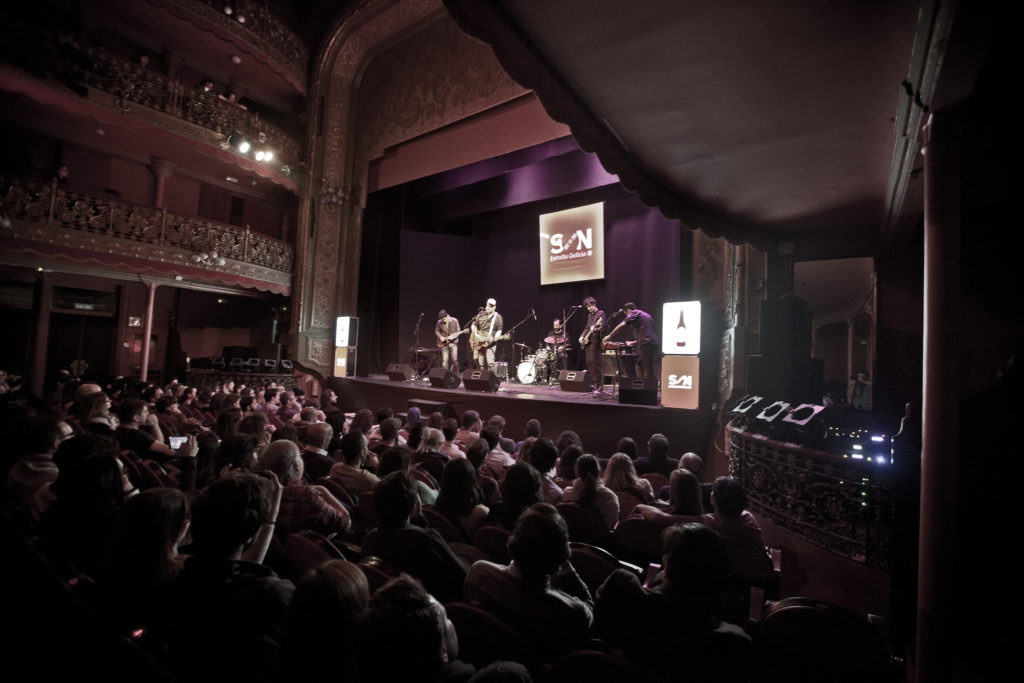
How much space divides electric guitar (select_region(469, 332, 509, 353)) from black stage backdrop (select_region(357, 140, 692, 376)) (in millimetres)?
2247

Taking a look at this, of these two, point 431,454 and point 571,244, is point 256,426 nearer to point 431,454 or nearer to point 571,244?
point 431,454

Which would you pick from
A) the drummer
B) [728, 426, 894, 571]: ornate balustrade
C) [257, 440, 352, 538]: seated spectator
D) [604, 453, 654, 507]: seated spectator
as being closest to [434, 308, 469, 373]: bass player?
the drummer

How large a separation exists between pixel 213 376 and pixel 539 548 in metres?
12.9

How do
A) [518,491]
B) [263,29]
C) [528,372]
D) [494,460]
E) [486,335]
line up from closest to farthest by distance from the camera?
[518,491]
[494,460]
[486,335]
[528,372]
[263,29]

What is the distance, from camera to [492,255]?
46.2 ft

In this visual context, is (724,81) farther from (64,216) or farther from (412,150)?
(64,216)

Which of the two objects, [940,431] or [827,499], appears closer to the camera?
[940,431]

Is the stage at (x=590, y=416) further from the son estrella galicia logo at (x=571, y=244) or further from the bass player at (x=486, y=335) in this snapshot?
the son estrella galicia logo at (x=571, y=244)

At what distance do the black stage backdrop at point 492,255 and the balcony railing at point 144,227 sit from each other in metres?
2.49

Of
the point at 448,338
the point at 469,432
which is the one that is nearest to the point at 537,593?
the point at 469,432

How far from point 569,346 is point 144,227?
9256 mm

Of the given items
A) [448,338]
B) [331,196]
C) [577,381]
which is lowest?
[577,381]

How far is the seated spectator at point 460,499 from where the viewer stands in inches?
97.7

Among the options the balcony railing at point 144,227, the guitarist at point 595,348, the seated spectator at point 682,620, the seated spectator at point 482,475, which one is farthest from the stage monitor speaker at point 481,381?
the seated spectator at point 682,620
